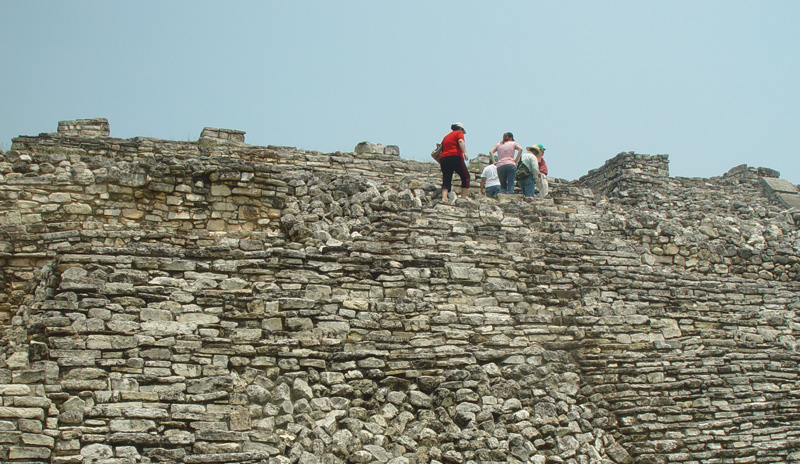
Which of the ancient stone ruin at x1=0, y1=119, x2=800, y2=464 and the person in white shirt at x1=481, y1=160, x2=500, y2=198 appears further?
the person in white shirt at x1=481, y1=160, x2=500, y2=198

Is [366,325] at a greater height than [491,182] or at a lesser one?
lesser

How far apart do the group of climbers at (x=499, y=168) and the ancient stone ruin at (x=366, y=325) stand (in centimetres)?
71

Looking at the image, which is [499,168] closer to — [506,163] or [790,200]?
[506,163]

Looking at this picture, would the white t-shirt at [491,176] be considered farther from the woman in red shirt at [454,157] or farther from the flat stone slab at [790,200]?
the flat stone slab at [790,200]

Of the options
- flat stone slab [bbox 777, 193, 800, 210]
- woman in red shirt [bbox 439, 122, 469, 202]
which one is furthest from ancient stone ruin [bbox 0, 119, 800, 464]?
flat stone slab [bbox 777, 193, 800, 210]

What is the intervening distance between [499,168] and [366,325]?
6.35 m

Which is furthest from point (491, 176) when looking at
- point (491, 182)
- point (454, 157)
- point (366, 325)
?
point (366, 325)

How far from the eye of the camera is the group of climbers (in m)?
14.4

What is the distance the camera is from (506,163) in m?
15.2

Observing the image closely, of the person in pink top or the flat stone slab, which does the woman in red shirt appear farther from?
the flat stone slab

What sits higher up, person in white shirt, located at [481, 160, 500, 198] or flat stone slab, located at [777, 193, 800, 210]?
flat stone slab, located at [777, 193, 800, 210]

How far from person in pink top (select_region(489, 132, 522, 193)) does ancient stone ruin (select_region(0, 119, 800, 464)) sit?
1.31 metres

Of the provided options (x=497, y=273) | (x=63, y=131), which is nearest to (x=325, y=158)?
(x=63, y=131)

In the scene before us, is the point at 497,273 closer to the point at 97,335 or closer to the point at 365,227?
the point at 365,227
